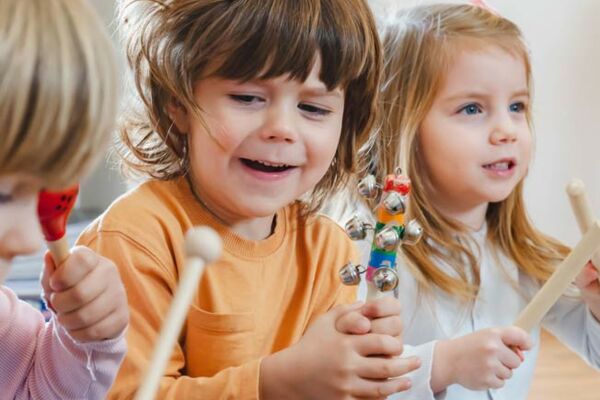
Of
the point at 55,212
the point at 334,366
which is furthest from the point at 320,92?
the point at 55,212

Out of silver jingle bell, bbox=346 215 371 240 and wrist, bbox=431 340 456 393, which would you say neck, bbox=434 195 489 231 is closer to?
wrist, bbox=431 340 456 393

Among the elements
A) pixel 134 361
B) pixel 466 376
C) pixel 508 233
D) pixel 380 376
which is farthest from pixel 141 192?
pixel 508 233

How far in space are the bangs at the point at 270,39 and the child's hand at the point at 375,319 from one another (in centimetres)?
22

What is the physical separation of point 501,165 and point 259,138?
0.39 m

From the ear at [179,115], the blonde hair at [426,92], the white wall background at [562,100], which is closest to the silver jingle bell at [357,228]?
the ear at [179,115]

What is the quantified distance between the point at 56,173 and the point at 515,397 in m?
0.84

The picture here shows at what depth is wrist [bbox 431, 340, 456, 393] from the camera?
110 cm

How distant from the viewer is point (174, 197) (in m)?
0.99

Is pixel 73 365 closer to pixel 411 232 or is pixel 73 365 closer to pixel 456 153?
pixel 411 232

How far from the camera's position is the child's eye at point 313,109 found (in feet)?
3.20

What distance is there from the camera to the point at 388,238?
0.85 metres

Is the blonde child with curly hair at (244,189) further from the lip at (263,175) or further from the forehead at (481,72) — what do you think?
the forehead at (481,72)

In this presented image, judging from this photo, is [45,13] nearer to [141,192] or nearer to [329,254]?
[141,192]

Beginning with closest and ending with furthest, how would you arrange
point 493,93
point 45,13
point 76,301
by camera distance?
1. point 45,13
2. point 76,301
3. point 493,93
